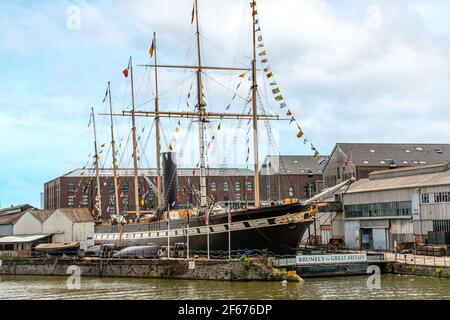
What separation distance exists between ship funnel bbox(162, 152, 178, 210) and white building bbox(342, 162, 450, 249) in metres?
19.5

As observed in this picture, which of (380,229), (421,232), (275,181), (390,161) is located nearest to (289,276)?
(421,232)

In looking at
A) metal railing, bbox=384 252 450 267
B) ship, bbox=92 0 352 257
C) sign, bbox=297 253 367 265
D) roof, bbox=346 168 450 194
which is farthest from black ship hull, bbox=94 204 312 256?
roof, bbox=346 168 450 194

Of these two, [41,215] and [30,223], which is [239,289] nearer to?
[41,215]

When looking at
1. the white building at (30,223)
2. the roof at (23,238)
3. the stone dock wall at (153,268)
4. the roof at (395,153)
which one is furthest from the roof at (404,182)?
the white building at (30,223)

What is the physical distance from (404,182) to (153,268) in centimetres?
2877

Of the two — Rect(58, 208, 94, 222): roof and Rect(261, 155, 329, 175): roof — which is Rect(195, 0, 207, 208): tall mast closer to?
Rect(58, 208, 94, 222): roof

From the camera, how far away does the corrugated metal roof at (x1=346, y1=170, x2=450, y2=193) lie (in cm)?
5438

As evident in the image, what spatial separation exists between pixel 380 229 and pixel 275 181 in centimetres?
5364

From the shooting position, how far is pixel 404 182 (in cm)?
6009

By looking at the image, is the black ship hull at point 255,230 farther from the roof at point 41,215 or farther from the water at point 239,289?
the roof at point 41,215

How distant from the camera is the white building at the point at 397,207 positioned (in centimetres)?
5306

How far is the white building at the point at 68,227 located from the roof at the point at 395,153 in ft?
125

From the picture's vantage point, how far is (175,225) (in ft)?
178
